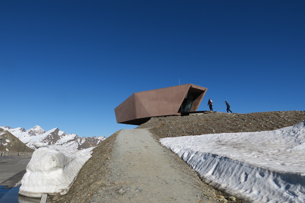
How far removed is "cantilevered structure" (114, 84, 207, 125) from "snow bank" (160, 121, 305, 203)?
57.0 ft

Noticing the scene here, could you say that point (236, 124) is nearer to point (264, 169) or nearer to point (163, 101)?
point (264, 169)

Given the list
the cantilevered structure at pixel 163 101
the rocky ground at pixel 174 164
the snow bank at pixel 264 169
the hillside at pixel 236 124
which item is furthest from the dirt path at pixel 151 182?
the cantilevered structure at pixel 163 101

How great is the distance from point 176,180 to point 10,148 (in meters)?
119

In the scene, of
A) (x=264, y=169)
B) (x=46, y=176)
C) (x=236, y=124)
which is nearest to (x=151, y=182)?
(x=264, y=169)

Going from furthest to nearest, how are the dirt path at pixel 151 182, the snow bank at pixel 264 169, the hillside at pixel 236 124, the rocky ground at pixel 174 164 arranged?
1. the hillside at pixel 236 124
2. the rocky ground at pixel 174 164
3. the dirt path at pixel 151 182
4. the snow bank at pixel 264 169

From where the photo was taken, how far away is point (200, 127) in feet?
49.5

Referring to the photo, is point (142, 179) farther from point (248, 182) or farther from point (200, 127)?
point (200, 127)

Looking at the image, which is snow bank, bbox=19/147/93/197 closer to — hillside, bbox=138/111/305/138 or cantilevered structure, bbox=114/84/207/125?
hillside, bbox=138/111/305/138

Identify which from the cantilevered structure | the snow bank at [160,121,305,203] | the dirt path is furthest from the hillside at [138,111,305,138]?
the cantilevered structure

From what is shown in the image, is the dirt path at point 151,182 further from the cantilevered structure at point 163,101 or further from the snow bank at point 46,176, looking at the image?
the cantilevered structure at point 163,101

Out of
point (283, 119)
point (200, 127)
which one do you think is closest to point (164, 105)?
point (200, 127)

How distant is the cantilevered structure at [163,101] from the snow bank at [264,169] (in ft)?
57.0

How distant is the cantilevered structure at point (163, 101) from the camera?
25562 millimetres

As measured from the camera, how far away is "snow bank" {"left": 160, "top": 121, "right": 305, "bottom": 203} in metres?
3.65
